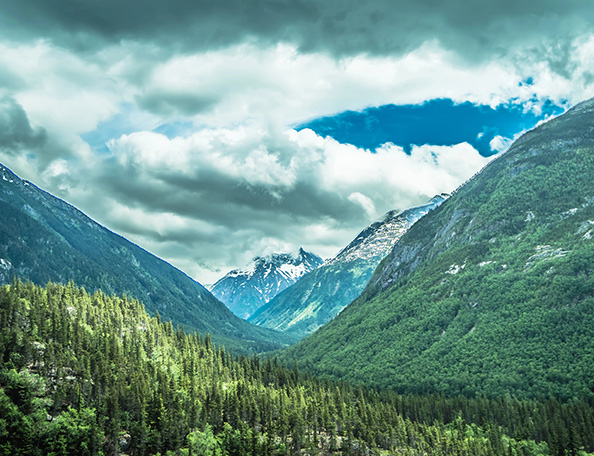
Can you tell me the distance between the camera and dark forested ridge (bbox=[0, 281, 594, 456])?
138 metres

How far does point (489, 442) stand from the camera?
547 feet

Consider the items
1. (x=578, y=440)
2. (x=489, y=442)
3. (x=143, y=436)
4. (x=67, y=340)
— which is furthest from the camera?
(x=67, y=340)

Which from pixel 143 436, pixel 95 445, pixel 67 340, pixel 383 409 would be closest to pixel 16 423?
pixel 95 445

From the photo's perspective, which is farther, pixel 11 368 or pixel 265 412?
pixel 265 412

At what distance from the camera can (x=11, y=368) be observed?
150 m

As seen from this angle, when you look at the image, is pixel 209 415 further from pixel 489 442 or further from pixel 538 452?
pixel 538 452

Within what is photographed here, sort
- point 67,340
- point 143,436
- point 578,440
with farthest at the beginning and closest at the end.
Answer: point 67,340, point 578,440, point 143,436

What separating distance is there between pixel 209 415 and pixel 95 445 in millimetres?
42844

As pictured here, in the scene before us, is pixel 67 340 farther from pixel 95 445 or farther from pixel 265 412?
pixel 265 412

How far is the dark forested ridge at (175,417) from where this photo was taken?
137625 millimetres

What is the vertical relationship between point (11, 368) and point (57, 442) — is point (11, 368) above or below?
above

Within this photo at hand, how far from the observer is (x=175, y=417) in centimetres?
15562

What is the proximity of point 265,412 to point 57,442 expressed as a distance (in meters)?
70.3

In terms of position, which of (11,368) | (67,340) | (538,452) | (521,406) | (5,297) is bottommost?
(538,452)
